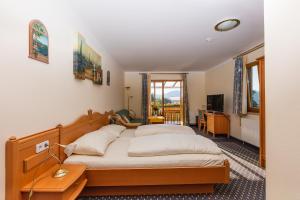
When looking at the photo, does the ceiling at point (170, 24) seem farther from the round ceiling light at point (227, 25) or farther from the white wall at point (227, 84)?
the white wall at point (227, 84)

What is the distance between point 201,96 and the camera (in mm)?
7262

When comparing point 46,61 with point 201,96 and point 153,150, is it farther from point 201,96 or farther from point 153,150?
point 201,96

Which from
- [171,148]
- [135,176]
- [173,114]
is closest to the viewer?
[135,176]

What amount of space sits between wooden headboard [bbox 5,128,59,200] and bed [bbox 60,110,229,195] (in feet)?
1.18

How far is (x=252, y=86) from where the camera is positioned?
4113 millimetres

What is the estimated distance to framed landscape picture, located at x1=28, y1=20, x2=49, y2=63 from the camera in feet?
4.53

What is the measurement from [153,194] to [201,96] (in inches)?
232

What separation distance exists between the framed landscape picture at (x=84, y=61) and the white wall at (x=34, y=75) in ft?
0.31

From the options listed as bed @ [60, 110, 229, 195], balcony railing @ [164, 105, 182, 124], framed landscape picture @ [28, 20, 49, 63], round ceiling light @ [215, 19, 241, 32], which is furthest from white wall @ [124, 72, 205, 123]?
framed landscape picture @ [28, 20, 49, 63]

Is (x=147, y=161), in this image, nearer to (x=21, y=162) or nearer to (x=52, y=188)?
(x=52, y=188)

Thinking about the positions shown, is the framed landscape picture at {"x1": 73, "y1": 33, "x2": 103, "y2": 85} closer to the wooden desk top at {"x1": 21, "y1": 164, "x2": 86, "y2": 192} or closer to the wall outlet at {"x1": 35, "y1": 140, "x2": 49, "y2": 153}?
the wall outlet at {"x1": 35, "y1": 140, "x2": 49, "y2": 153}

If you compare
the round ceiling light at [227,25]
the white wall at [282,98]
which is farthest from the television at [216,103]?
the white wall at [282,98]

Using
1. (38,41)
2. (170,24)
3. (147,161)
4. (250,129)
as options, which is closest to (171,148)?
(147,161)

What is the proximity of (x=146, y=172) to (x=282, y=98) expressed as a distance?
5.11 ft
